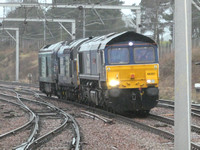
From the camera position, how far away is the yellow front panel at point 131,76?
619 inches

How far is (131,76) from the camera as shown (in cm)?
1575

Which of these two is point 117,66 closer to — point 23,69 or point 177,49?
point 177,49

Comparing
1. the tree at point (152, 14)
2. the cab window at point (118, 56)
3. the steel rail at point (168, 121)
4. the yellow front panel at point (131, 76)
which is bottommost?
the steel rail at point (168, 121)

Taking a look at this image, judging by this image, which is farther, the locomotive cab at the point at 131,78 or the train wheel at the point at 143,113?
the train wheel at the point at 143,113

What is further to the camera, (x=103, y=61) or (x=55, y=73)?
(x=55, y=73)

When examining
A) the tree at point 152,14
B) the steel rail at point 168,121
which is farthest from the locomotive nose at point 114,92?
the tree at point 152,14

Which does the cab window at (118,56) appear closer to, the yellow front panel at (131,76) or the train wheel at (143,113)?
the yellow front panel at (131,76)

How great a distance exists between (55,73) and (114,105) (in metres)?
10.0

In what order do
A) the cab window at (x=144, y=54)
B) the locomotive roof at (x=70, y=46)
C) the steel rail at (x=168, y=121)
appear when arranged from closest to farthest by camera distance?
the steel rail at (x=168, y=121) → the cab window at (x=144, y=54) → the locomotive roof at (x=70, y=46)

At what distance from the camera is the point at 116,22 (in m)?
68.4

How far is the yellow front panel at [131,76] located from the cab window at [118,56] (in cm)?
29

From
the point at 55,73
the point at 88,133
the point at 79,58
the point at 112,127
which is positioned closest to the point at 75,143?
the point at 88,133

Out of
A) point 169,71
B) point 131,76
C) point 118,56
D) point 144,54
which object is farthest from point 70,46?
point 169,71

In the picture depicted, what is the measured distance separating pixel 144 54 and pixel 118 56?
98 cm
